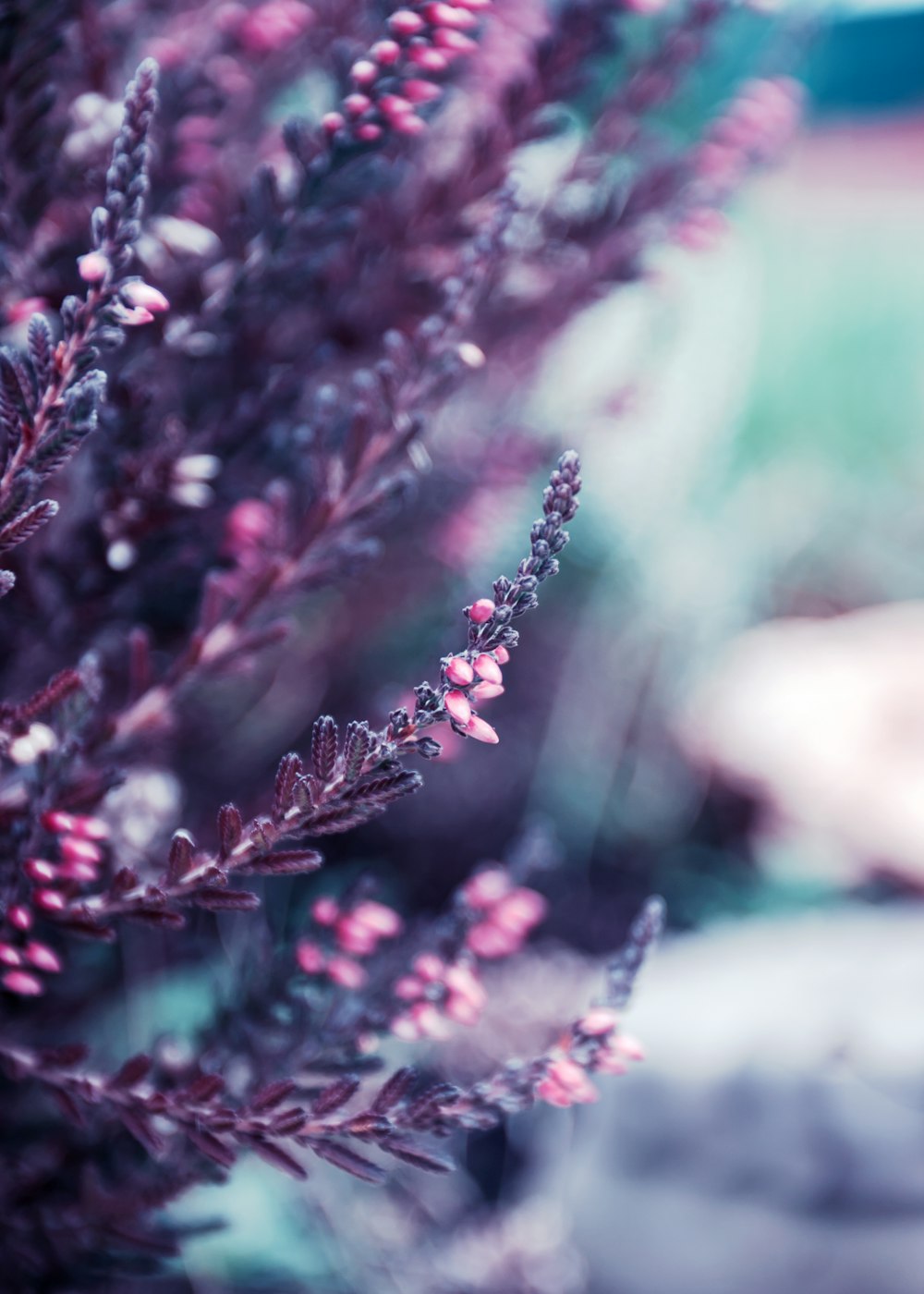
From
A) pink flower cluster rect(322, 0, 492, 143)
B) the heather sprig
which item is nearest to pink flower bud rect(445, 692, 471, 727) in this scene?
the heather sprig

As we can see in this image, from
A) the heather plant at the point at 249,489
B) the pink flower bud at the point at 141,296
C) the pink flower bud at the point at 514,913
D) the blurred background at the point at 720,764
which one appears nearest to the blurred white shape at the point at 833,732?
the blurred background at the point at 720,764

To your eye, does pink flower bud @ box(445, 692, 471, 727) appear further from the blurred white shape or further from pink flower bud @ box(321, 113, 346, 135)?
the blurred white shape

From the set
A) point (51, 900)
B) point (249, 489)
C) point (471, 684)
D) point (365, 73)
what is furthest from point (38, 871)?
point (365, 73)

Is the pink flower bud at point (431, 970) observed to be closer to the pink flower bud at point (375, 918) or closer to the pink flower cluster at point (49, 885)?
the pink flower bud at point (375, 918)

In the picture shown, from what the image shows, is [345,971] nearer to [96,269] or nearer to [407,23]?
[96,269]

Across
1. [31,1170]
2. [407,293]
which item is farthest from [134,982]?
[407,293]

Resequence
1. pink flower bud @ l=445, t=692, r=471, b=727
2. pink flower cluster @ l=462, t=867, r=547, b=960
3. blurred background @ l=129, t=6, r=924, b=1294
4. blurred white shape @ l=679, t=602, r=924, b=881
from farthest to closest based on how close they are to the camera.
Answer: blurred white shape @ l=679, t=602, r=924, b=881 → blurred background @ l=129, t=6, r=924, b=1294 → pink flower cluster @ l=462, t=867, r=547, b=960 → pink flower bud @ l=445, t=692, r=471, b=727
